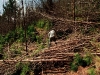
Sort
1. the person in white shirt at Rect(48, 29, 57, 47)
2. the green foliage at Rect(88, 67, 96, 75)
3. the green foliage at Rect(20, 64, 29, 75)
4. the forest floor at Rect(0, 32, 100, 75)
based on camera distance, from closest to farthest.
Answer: the green foliage at Rect(88, 67, 96, 75) < the forest floor at Rect(0, 32, 100, 75) < the green foliage at Rect(20, 64, 29, 75) < the person in white shirt at Rect(48, 29, 57, 47)

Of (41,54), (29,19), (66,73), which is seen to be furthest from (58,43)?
(29,19)

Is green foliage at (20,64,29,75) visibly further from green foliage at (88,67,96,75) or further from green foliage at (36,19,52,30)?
green foliage at (36,19,52,30)

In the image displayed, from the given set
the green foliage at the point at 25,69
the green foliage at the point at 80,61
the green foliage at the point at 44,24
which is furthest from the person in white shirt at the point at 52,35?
the green foliage at the point at 44,24

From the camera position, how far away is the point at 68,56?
39.7 ft

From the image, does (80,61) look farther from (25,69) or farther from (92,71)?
(25,69)

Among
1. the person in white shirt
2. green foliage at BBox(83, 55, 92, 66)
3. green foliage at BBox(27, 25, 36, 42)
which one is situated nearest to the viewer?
green foliage at BBox(83, 55, 92, 66)

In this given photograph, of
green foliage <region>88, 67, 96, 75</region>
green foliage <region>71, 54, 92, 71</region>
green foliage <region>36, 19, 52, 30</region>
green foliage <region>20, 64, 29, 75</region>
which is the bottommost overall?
green foliage <region>20, 64, 29, 75</region>

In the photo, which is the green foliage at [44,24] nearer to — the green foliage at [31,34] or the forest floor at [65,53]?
the green foliage at [31,34]

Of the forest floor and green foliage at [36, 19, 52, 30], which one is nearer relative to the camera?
the forest floor

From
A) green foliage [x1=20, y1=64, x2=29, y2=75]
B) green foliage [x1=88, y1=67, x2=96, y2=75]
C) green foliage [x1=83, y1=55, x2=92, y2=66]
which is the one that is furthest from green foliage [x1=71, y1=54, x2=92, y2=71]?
green foliage [x1=20, y1=64, x2=29, y2=75]

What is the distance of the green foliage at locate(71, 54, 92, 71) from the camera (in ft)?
37.2

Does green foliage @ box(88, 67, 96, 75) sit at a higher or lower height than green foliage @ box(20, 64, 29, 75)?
higher

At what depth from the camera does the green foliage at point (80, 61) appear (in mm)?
11328

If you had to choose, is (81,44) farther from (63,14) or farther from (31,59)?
(63,14)
